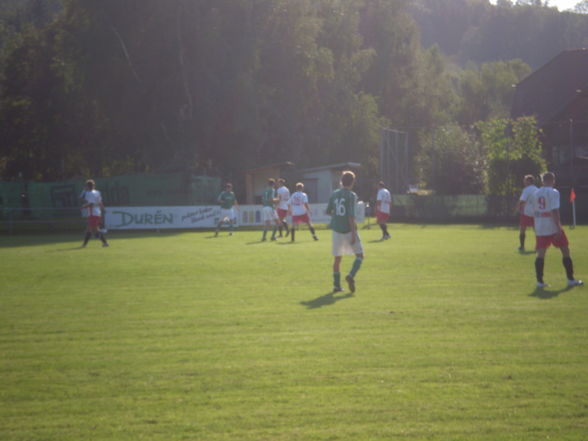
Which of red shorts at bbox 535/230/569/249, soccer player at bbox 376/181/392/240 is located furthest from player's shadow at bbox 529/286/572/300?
soccer player at bbox 376/181/392/240

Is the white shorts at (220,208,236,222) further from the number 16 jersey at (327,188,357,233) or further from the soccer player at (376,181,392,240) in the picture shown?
the number 16 jersey at (327,188,357,233)

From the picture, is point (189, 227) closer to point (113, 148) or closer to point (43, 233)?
point (43, 233)

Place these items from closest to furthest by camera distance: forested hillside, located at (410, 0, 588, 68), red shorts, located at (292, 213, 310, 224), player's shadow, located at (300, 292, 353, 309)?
player's shadow, located at (300, 292, 353, 309) < red shorts, located at (292, 213, 310, 224) < forested hillside, located at (410, 0, 588, 68)

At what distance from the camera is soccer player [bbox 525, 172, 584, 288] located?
466 inches

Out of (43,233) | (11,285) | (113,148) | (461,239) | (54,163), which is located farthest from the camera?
(54,163)

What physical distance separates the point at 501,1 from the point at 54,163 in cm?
14469

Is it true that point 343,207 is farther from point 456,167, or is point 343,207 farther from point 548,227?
point 456,167

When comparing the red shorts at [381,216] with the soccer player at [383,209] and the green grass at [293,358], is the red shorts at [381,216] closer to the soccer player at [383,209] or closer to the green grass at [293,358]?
the soccer player at [383,209]

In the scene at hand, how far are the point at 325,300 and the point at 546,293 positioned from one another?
368 cm

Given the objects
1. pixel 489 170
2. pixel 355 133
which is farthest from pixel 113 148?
pixel 489 170

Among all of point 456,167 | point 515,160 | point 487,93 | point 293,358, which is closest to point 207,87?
point 515,160

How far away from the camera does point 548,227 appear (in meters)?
11.9

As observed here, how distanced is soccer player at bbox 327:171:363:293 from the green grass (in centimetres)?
47

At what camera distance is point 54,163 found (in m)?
51.5
